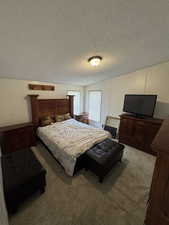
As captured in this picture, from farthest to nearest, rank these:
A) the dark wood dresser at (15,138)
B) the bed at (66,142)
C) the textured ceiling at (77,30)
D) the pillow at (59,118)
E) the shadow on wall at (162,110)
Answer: the pillow at (59,118) < the shadow on wall at (162,110) < the dark wood dresser at (15,138) < the bed at (66,142) < the textured ceiling at (77,30)

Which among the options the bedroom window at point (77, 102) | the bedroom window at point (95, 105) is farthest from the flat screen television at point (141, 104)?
the bedroom window at point (77, 102)

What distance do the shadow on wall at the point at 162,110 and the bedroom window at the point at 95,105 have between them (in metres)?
2.36

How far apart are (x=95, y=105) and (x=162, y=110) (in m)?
2.77

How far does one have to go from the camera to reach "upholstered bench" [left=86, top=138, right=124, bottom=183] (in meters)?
1.79

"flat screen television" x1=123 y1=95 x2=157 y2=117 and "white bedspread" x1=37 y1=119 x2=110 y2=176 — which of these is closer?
"white bedspread" x1=37 y1=119 x2=110 y2=176

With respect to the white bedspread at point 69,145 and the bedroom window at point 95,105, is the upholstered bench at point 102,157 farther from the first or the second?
the bedroom window at point 95,105

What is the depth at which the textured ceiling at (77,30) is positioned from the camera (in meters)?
1.09

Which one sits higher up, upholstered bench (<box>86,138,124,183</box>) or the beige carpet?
upholstered bench (<box>86,138,124,183</box>)

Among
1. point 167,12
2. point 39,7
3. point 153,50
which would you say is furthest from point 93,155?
point 153,50

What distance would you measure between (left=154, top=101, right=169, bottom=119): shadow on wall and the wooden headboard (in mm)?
3259

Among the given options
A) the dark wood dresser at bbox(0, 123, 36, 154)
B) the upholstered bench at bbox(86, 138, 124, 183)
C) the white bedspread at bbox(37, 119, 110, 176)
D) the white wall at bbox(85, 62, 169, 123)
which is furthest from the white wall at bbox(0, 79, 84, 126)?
the white wall at bbox(85, 62, 169, 123)

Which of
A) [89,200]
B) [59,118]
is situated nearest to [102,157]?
[89,200]

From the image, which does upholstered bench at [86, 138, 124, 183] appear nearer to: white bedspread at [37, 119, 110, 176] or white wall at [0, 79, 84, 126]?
white bedspread at [37, 119, 110, 176]

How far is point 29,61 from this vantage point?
82.1 inches
